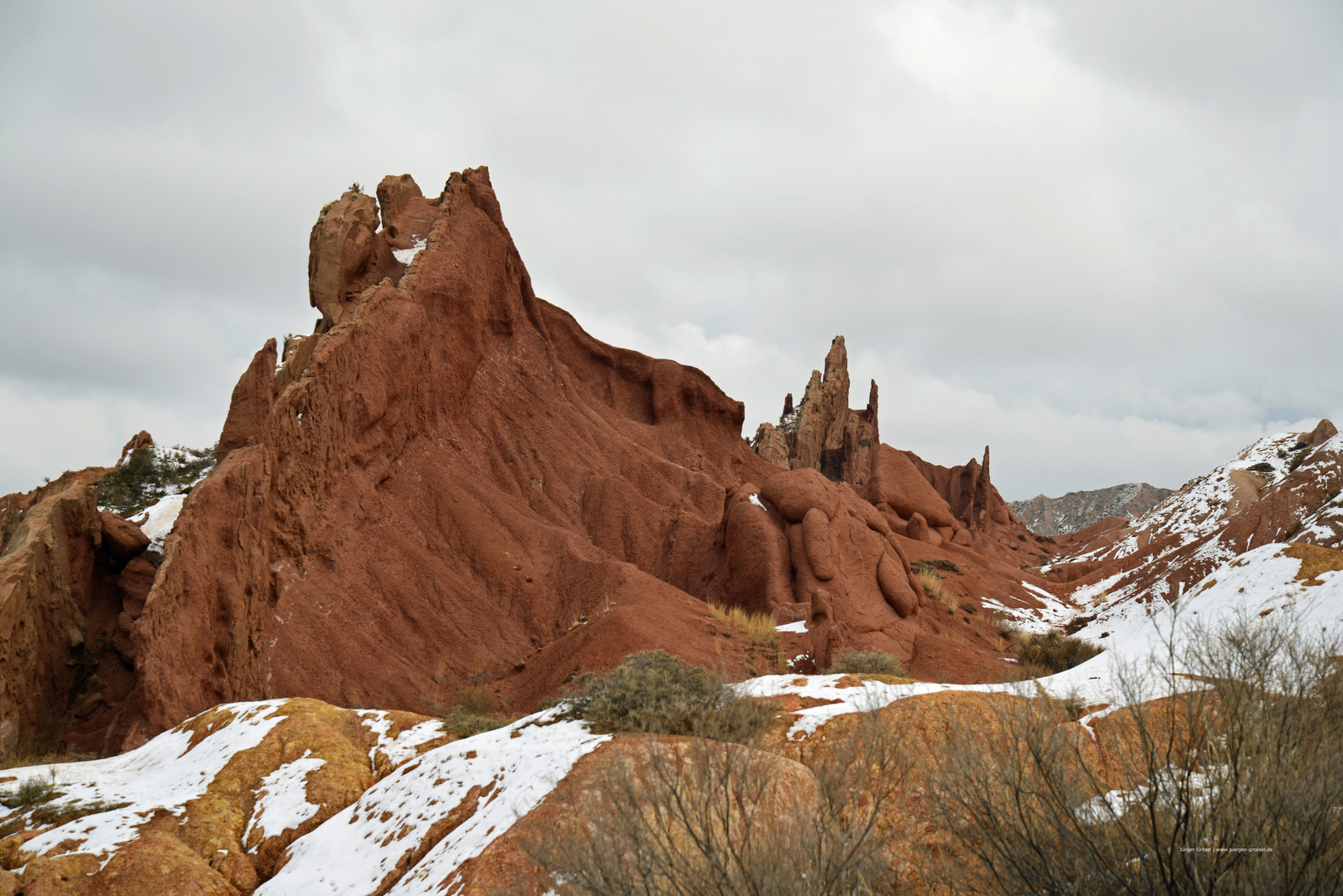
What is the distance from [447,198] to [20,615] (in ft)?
66.7

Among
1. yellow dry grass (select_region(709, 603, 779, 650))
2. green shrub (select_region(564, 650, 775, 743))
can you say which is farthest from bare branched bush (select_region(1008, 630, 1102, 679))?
green shrub (select_region(564, 650, 775, 743))

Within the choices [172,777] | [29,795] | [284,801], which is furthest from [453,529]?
[284,801]

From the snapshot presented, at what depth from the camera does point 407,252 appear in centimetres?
3069

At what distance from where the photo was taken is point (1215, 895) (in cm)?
475

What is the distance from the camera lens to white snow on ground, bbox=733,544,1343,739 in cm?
786

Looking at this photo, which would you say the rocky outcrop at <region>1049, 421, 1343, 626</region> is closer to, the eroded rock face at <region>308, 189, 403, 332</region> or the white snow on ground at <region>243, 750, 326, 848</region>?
the white snow on ground at <region>243, 750, 326, 848</region>

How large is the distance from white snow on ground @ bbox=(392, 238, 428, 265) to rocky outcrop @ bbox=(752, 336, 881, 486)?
128ft

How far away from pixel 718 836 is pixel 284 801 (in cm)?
619

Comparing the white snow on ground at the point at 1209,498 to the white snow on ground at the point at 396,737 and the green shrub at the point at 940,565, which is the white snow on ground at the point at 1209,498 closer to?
the green shrub at the point at 940,565

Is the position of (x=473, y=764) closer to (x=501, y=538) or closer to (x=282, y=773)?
(x=282, y=773)

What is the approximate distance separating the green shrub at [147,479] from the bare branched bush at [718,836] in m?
24.1

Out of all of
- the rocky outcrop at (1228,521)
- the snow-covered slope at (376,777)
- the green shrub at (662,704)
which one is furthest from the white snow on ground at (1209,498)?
the green shrub at (662,704)

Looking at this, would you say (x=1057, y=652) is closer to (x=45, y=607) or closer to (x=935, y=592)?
(x=935, y=592)

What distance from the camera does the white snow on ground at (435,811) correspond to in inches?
276
